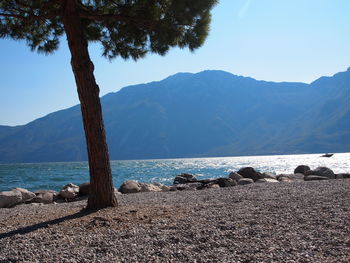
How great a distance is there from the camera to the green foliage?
7.80 metres

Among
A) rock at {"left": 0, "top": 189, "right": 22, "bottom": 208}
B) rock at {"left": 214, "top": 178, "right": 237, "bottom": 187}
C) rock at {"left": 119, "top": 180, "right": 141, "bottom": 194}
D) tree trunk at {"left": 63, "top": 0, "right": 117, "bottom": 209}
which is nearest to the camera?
tree trunk at {"left": 63, "top": 0, "right": 117, "bottom": 209}

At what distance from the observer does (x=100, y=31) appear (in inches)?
374

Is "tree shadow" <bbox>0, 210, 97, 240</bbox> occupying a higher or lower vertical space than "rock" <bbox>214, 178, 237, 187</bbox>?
higher

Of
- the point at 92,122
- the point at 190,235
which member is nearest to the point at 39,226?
the point at 92,122

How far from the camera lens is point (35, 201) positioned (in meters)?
14.4

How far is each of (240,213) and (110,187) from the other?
9.23 ft

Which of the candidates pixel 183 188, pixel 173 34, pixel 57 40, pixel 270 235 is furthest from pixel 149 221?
pixel 183 188

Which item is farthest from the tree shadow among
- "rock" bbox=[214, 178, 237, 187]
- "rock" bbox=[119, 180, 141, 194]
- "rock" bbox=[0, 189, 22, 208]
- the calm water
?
the calm water

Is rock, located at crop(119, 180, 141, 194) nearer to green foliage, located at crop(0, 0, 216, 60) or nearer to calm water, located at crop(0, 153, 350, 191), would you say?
green foliage, located at crop(0, 0, 216, 60)

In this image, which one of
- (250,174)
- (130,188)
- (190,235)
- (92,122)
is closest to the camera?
(190,235)

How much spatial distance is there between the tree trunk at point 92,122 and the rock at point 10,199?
7383 millimetres

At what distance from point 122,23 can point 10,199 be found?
28.2 ft

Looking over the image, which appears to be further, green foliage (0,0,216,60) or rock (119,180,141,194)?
rock (119,180,141,194)

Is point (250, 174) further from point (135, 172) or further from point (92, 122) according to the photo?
point (135, 172)
